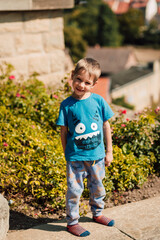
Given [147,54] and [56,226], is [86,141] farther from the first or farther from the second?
[147,54]

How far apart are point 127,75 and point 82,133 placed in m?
40.5

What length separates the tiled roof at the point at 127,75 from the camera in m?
39.6

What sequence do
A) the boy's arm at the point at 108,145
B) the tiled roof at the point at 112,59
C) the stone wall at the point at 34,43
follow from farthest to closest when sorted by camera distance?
the tiled roof at the point at 112,59 → the stone wall at the point at 34,43 → the boy's arm at the point at 108,145

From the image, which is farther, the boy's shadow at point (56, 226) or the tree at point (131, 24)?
the tree at point (131, 24)

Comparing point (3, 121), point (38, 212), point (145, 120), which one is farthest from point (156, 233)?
point (3, 121)

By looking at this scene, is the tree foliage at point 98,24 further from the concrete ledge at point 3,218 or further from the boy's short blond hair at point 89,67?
the concrete ledge at point 3,218

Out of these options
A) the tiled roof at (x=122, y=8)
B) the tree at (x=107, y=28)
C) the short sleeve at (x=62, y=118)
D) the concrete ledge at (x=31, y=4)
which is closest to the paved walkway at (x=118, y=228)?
the short sleeve at (x=62, y=118)

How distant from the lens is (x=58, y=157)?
3434 millimetres

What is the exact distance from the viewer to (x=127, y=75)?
139 feet

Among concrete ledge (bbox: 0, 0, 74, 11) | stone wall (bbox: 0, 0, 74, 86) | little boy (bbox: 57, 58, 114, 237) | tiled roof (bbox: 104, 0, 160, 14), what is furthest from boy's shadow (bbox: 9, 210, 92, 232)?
tiled roof (bbox: 104, 0, 160, 14)

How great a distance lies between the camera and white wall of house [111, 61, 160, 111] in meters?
36.9

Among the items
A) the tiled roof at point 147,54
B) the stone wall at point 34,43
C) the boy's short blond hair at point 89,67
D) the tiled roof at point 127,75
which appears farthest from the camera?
the tiled roof at point 147,54

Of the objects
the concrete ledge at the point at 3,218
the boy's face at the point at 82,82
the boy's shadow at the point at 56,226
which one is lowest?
the boy's shadow at the point at 56,226

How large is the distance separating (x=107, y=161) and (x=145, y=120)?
1219 millimetres
